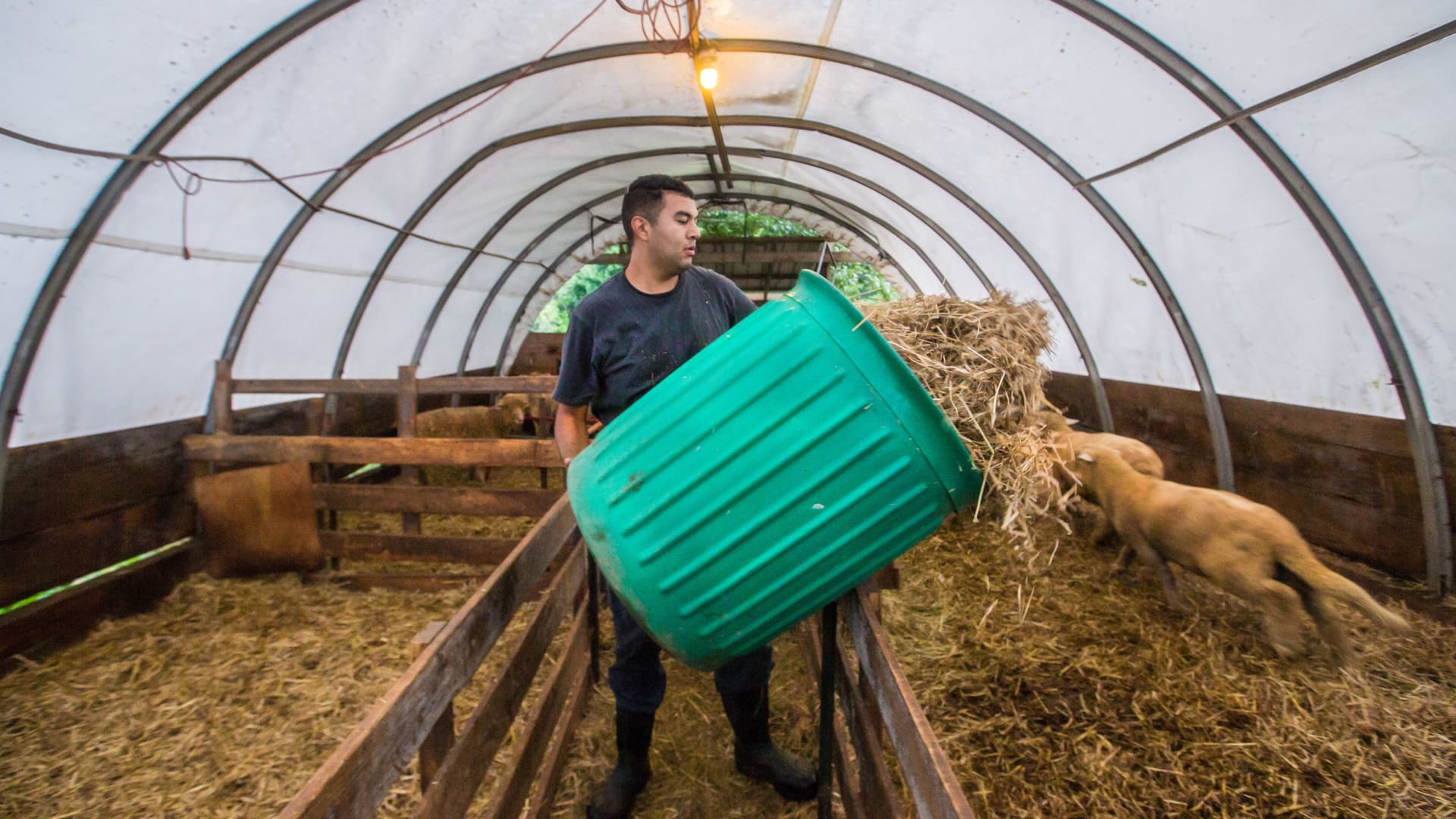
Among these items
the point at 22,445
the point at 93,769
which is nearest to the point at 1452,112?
the point at 93,769

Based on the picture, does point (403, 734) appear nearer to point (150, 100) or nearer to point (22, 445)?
point (150, 100)

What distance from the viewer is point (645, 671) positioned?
2684 millimetres

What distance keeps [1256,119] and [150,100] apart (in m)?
6.07

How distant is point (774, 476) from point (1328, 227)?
404 cm

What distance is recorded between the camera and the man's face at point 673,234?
2363 mm

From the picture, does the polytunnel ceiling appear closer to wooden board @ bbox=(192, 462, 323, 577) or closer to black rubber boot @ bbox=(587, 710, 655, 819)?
wooden board @ bbox=(192, 462, 323, 577)

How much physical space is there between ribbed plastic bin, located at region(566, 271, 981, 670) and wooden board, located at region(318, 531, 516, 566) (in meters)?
3.74

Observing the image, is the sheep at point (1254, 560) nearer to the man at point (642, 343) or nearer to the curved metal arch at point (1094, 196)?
the curved metal arch at point (1094, 196)

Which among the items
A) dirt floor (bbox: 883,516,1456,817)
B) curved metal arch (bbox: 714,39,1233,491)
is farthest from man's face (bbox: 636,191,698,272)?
curved metal arch (bbox: 714,39,1233,491)

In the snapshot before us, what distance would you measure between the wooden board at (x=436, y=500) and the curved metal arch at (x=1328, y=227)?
456 centimetres

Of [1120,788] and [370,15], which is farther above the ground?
[370,15]

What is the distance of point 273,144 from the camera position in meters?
4.63

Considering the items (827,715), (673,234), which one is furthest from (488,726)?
(673,234)

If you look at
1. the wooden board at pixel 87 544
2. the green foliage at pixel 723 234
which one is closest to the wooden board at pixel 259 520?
the wooden board at pixel 87 544
